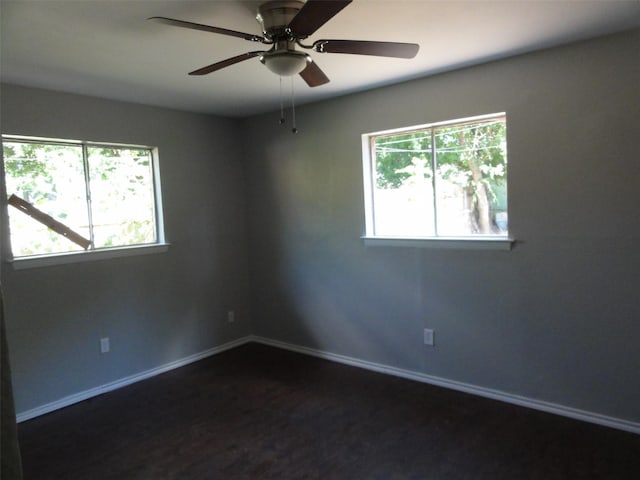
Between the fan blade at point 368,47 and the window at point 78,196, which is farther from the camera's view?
the window at point 78,196

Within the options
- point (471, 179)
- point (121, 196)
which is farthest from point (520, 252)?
point (121, 196)

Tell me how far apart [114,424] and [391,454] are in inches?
74.2

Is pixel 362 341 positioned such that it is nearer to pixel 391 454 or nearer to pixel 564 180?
pixel 391 454

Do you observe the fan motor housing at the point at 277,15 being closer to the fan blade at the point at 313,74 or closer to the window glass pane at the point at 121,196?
the fan blade at the point at 313,74

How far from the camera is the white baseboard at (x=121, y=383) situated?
3.11 meters

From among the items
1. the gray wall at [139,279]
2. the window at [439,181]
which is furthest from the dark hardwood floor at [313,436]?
the window at [439,181]

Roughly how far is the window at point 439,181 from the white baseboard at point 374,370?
1.12m

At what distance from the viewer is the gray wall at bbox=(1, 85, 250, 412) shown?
3.09 meters

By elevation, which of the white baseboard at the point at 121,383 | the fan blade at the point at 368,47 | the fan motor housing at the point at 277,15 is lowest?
the white baseboard at the point at 121,383

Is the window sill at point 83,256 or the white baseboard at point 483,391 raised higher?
the window sill at point 83,256

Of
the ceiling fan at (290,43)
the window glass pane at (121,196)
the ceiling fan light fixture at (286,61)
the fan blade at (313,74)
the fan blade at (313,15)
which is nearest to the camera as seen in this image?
the fan blade at (313,15)

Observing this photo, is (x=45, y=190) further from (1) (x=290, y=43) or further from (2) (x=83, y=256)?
(1) (x=290, y=43)

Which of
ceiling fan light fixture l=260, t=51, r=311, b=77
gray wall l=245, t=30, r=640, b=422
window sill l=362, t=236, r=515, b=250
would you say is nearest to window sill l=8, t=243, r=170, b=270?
gray wall l=245, t=30, r=640, b=422

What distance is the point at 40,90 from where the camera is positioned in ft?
10.2
